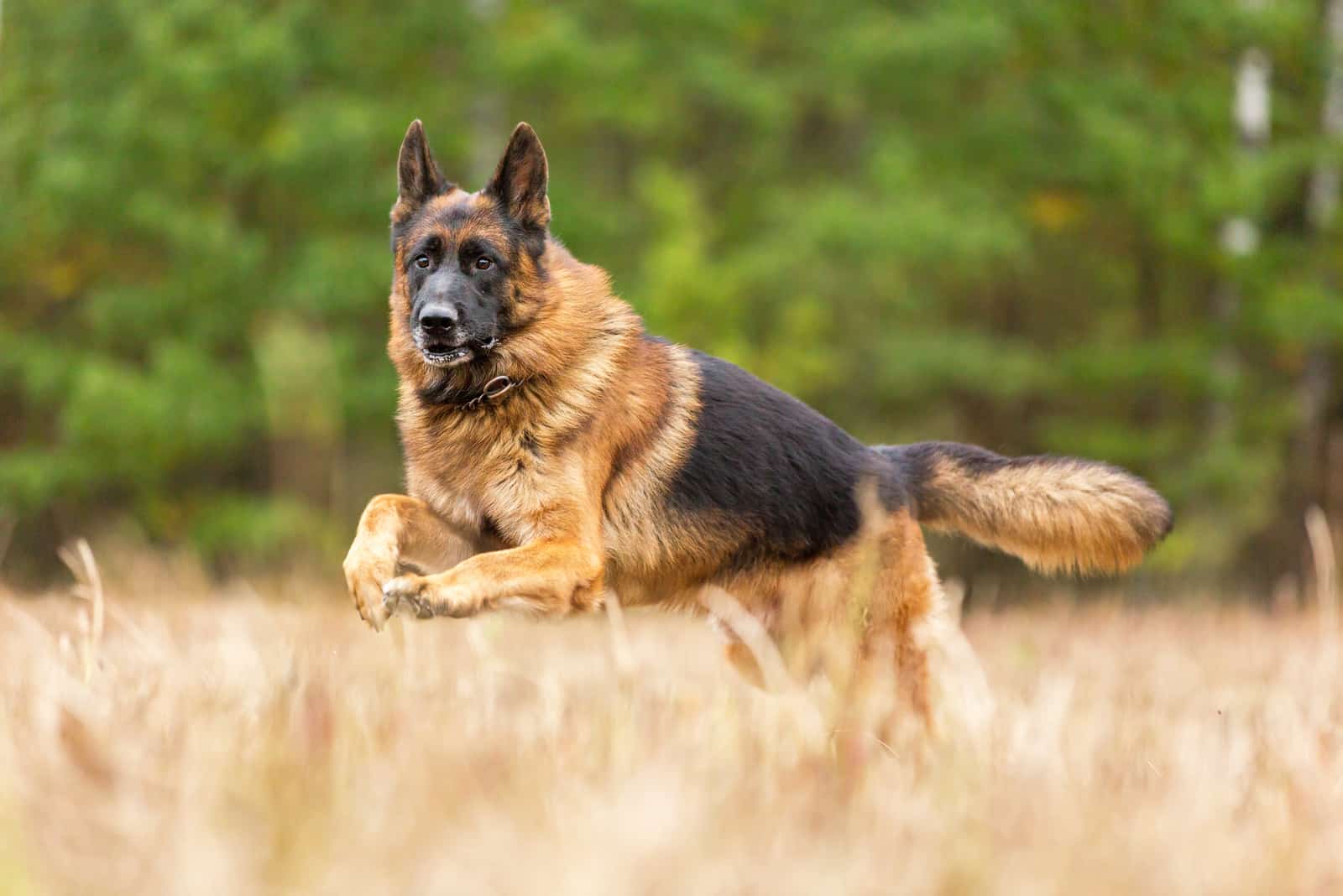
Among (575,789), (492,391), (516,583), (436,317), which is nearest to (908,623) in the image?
(516,583)

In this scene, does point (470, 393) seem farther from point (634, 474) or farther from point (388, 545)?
point (388, 545)

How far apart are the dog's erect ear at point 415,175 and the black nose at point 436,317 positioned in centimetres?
71

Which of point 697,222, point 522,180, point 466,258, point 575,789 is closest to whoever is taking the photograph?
point 575,789

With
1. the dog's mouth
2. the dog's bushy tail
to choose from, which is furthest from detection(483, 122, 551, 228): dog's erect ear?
the dog's bushy tail

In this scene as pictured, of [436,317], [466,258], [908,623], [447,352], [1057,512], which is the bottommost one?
[908,623]

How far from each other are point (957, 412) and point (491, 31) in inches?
346

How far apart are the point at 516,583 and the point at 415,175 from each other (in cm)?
181

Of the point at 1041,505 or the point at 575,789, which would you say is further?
the point at 1041,505

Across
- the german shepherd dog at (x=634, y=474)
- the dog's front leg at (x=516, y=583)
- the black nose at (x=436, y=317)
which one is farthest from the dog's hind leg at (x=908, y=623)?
the black nose at (x=436, y=317)

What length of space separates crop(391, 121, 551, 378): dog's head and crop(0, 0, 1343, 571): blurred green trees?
11451 mm

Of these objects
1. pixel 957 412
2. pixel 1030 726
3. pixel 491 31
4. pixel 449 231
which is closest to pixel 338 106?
pixel 491 31

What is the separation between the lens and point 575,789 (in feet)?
7.94

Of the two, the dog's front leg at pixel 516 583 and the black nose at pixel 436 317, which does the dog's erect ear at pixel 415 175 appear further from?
the dog's front leg at pixel 516 583

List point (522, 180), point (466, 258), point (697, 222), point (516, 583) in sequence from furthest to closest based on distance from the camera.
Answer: point (697, 222)
point (522, 180)
point (466, 258)
point (516, 583)
